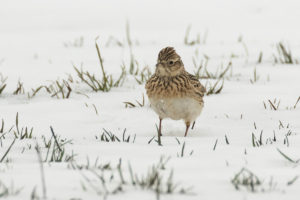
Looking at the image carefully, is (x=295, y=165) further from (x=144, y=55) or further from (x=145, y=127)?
(x=144, y=55)

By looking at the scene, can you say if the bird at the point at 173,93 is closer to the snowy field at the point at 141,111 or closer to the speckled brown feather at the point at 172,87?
the speckled brown feather at the point at 172,87

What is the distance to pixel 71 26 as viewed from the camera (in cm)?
1306

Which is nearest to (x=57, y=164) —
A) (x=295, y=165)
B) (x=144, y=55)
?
(x=295, y=165)

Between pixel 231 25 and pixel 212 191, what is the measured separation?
9755mm

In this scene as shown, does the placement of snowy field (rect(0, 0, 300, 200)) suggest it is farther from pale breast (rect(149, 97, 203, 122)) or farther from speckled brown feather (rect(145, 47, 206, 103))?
speckled brown feather (rect(145, 47, 206, 103))

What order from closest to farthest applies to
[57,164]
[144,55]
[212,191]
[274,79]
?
[212,191] < [57,164] < [274,79] < [144,55]

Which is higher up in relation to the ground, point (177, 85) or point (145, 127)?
point (177, 85)

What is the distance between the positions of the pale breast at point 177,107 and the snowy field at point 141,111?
8.4 inches

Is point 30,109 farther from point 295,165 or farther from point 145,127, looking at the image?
point 295,165

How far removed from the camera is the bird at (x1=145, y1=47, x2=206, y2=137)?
5.53m

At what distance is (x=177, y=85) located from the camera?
220 inches

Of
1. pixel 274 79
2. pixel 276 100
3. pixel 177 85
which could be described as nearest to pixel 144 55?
pixel 274 79

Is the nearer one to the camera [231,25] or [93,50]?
[93,50]

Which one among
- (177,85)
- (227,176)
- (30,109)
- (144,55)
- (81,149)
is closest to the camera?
(227,176)
